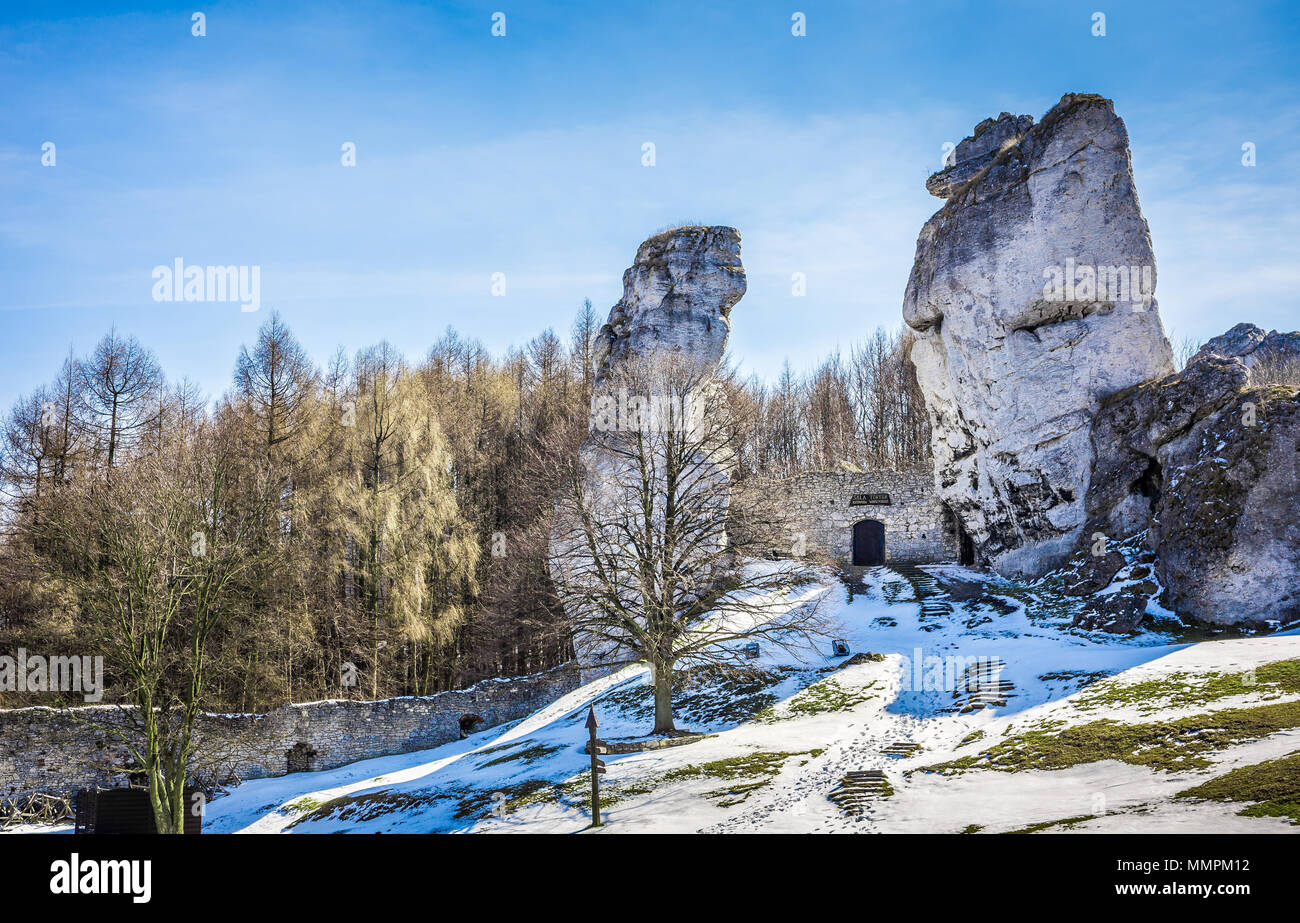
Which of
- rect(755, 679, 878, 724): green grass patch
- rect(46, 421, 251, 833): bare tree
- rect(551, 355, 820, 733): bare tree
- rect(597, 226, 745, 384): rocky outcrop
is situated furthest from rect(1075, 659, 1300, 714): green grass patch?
rect(597, 226, 745, 384): rocky outcrop

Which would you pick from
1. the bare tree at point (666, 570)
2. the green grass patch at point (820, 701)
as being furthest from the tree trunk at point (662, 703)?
the green grass patch at point (820, 701)

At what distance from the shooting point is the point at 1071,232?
27.6 meters

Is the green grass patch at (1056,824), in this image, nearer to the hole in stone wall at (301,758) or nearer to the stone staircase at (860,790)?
the stone staircase at (860,790)

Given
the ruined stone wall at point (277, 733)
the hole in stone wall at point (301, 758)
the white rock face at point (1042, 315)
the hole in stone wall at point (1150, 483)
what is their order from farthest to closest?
the white rock face at point (1042, 315) < the hole in stone wall at point (301, 758) < the hole in stone wall at point (1150, 483) < the ruined stone wall at point (277, 733)

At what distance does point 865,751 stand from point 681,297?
1998cm

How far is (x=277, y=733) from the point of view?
84.7 feet

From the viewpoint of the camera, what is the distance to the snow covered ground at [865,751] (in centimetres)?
1189

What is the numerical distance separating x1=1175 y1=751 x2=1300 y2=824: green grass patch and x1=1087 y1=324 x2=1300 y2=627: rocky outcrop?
32.9ft

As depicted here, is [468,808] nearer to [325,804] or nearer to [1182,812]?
→ [325,804]

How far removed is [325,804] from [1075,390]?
24.4 metres

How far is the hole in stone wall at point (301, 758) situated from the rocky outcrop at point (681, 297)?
52.2 ft

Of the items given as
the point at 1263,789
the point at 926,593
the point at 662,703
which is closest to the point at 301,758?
the point at 662,703

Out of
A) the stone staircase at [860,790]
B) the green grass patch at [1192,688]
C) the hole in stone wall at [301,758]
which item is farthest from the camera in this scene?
the hole in stone wall at [301,758]
